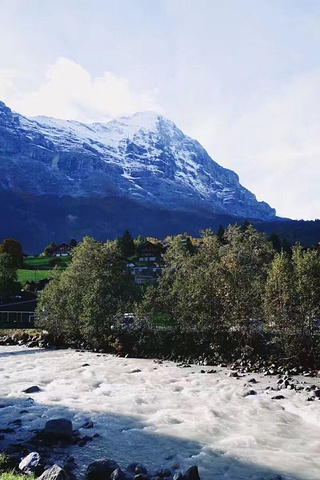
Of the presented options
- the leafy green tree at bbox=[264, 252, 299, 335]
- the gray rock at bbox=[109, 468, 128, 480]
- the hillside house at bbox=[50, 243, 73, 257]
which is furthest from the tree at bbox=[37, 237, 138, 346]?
the hillside house at bbox=[50, 243, 73, 257]

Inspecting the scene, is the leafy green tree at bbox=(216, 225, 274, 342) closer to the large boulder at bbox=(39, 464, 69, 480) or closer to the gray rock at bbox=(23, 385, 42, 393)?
the gray rock at bbox=(23, 385, 42, 393)

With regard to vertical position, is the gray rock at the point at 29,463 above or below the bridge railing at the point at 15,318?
above

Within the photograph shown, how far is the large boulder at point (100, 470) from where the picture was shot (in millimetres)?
17016

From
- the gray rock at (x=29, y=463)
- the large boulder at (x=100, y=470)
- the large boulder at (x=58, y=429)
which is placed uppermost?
the gray rock at (x=29, y=463)

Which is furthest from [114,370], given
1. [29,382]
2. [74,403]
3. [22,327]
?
[22,327]

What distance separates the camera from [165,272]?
2275 inches

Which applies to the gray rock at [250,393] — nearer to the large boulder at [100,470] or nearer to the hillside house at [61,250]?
the large boulder at [100,470]

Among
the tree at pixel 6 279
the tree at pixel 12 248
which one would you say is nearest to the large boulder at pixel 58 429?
the tree at pixel 6 279

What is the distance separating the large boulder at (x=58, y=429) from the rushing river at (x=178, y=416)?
117 centimetres

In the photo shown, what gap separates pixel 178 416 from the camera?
2623 cm

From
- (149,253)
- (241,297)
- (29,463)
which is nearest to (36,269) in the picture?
(149,253)

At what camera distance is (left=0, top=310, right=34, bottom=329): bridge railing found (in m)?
86.1

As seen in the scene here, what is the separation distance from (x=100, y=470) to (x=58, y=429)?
5.21 metres

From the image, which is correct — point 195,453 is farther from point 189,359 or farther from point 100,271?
point 100,271
